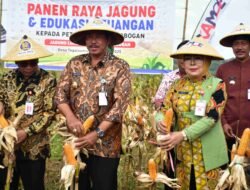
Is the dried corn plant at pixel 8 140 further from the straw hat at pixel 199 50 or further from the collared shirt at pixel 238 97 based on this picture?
the collared shirt at pixel 238 97

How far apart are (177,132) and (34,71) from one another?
3.86ft

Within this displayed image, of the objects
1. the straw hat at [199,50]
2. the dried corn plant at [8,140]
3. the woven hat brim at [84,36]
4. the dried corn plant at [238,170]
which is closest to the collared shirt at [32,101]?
the dried corn plant at [8,140]

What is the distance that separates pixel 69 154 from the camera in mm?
3334

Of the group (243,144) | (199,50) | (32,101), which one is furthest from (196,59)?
(32,101)

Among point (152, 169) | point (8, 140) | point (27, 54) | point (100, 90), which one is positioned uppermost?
point (27, 54)

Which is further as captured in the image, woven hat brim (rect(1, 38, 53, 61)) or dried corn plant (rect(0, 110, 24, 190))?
woven hat brim (rect(1, 38, 53, 61))

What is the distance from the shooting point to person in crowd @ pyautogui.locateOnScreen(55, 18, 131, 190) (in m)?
3.56

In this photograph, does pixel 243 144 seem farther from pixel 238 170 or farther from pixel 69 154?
pixel 69 154

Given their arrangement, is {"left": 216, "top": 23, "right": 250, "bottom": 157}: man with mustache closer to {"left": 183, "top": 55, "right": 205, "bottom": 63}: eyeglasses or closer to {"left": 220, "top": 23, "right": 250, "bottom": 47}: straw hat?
{"left": 220, "top": 23, "right": 250, "bottom": 47}: straw hat

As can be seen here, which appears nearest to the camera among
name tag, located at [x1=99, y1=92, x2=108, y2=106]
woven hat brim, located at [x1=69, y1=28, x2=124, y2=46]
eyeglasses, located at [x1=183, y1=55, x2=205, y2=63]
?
eyeglasses, located at [x1=183, y1=55, x2=205, y2=63]

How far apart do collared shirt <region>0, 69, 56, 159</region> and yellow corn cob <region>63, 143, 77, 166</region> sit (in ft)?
1.41

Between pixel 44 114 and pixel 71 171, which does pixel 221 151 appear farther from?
pixel 44 114

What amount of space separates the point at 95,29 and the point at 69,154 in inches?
34.9

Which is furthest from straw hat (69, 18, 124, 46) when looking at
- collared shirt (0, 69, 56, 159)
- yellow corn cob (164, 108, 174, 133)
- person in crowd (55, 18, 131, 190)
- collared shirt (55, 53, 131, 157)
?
yellow corn cob (164, 108, 174, 133)
